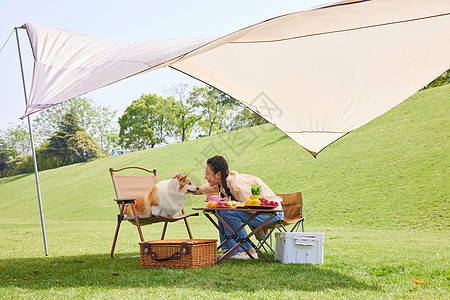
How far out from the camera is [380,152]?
1305 cm

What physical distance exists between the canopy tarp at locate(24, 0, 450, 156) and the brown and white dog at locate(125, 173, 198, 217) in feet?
3.66

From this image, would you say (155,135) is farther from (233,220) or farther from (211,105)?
(233,220)

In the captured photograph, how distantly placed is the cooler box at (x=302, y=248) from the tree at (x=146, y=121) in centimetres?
2934

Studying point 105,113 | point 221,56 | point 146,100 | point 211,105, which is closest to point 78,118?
point 105,113

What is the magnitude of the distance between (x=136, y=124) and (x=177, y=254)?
29.9 meters

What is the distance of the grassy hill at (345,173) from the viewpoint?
9633 mm

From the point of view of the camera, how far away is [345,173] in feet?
40.9

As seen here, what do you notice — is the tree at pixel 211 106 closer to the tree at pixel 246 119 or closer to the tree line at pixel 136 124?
the tree line at pixel 136 124

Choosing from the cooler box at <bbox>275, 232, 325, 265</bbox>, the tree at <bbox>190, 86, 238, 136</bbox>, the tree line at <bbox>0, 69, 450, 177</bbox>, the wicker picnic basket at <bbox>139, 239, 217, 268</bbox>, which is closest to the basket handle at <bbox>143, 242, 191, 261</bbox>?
the wicker picnic basket at <bbox>139, 239, 217, 268</bbox>

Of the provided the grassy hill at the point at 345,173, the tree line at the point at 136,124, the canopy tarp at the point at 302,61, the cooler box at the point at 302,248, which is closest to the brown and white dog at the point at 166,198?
the cooler box at the point at 302,248

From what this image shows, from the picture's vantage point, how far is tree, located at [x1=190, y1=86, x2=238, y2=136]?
33.0m

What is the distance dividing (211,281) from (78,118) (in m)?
35.2

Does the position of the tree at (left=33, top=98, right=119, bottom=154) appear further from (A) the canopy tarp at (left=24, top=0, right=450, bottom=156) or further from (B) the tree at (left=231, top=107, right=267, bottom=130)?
(A) the canopy tarp at (left=24, top=0, right=450, bottom=156)

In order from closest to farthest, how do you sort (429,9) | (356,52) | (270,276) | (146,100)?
1. (270,276)
2. (429,9)
3. (356,52)
4. (146,100)
